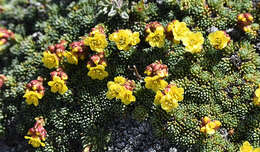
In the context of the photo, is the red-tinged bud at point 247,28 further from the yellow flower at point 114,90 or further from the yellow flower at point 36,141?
the yellow flower at point 36,141

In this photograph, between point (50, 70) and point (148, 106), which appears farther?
point (50, 70)

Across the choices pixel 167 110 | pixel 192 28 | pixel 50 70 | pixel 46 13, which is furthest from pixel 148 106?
pixel 46 13

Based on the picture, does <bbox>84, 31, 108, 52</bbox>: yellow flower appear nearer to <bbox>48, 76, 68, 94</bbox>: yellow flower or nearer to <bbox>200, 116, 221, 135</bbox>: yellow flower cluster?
<bbox>48, 76, 68, 94</bbox>: yellow flower

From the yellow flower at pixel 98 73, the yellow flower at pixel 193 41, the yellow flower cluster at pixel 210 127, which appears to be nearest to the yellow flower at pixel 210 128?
the yellow flower cluster at pixel 210 127

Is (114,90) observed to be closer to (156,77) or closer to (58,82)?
(156,77)

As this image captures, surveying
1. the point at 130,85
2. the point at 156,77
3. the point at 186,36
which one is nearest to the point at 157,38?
the point at 186,36

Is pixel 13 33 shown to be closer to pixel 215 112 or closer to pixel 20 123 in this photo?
pixel 20 123
